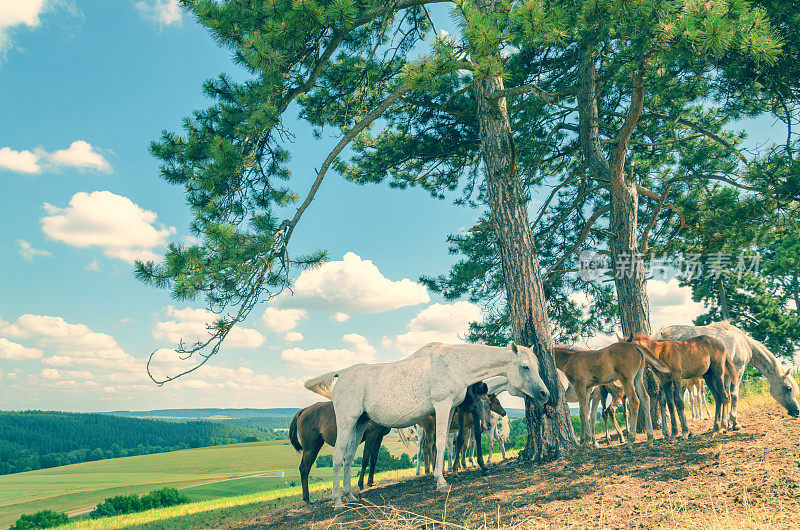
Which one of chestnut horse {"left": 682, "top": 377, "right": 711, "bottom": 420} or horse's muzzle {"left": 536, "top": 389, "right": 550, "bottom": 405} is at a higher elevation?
horse's muzzle {"left": 536, "top": 389, "right": 550, "bottom": 405}

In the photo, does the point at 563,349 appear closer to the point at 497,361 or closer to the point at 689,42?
the point at 497,361

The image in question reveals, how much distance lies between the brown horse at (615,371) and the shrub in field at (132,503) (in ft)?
54.1

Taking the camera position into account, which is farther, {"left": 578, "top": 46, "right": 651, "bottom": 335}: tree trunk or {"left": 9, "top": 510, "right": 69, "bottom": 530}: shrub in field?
{"left": 9, "top": 510, "right": 69, "bottom": 530}: shrub in field

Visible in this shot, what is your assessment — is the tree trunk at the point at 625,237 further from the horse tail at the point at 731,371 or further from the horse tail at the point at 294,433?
the horse tail at the point at 294,433

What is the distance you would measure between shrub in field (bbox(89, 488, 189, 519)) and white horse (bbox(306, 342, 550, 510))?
45.2 ft

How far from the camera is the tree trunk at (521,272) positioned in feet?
24.0

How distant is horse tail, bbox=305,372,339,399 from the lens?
314 inches

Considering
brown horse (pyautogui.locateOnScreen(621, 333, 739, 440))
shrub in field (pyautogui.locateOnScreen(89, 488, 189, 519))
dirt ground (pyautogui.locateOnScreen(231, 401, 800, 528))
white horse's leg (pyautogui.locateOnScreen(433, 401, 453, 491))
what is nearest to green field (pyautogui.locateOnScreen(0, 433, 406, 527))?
shrub in field (pyautogui.locateOnScreen(89, 488, 189, 519))

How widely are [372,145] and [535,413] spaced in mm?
8546

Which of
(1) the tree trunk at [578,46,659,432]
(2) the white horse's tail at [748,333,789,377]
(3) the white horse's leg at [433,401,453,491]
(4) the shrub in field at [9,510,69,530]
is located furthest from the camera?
(4) the shrub in field at [9,510,69,530]

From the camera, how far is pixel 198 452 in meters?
70.0

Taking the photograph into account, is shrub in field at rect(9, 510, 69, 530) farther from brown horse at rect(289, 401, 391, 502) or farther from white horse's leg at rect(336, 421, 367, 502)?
white horse's leg at rect(336, 421, 367, 502)

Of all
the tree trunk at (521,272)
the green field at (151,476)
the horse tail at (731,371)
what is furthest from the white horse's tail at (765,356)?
the green field at (151,476)


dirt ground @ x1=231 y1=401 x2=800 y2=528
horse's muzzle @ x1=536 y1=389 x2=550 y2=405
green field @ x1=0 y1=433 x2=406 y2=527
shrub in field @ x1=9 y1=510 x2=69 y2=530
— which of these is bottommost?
green field @ x1=0 y1=433 x2=406 y2=527
